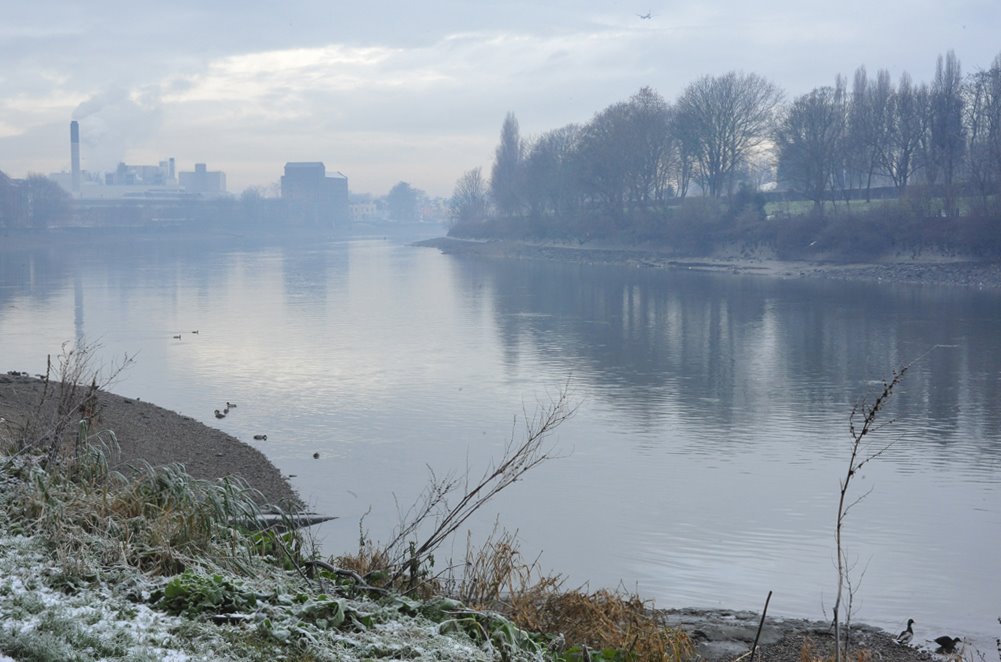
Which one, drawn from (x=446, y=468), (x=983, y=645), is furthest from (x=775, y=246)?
(x=983, y=645)

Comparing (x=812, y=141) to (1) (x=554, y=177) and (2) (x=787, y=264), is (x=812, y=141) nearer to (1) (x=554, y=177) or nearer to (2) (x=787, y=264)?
(2) (x=787, y=264)

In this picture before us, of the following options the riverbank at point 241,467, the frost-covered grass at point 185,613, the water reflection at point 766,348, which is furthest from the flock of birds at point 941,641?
the water reflection at point 766,348

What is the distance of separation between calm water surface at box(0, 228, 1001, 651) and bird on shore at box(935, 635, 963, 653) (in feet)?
1.27

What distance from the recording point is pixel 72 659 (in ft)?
14.9

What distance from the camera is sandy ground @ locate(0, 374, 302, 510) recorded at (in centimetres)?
1370

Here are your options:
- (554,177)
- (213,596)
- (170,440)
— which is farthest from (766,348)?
(554,177)

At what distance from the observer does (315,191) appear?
18438 cm

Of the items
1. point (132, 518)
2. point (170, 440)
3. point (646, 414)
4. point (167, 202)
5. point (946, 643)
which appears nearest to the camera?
point (132, 518)

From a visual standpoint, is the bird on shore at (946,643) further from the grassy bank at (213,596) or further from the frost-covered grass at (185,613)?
the frost-covered grass at (185,613)

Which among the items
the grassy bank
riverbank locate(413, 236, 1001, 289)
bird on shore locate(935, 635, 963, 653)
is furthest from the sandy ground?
riverbank locate(413, 236, 1001, 289)

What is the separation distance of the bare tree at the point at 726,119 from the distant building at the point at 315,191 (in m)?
112

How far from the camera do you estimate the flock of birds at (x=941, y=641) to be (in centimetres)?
903

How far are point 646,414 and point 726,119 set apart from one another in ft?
177

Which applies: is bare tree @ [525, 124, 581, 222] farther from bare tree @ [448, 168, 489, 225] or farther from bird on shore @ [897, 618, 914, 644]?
bird on shore @ [897, 618, 914, 644]
